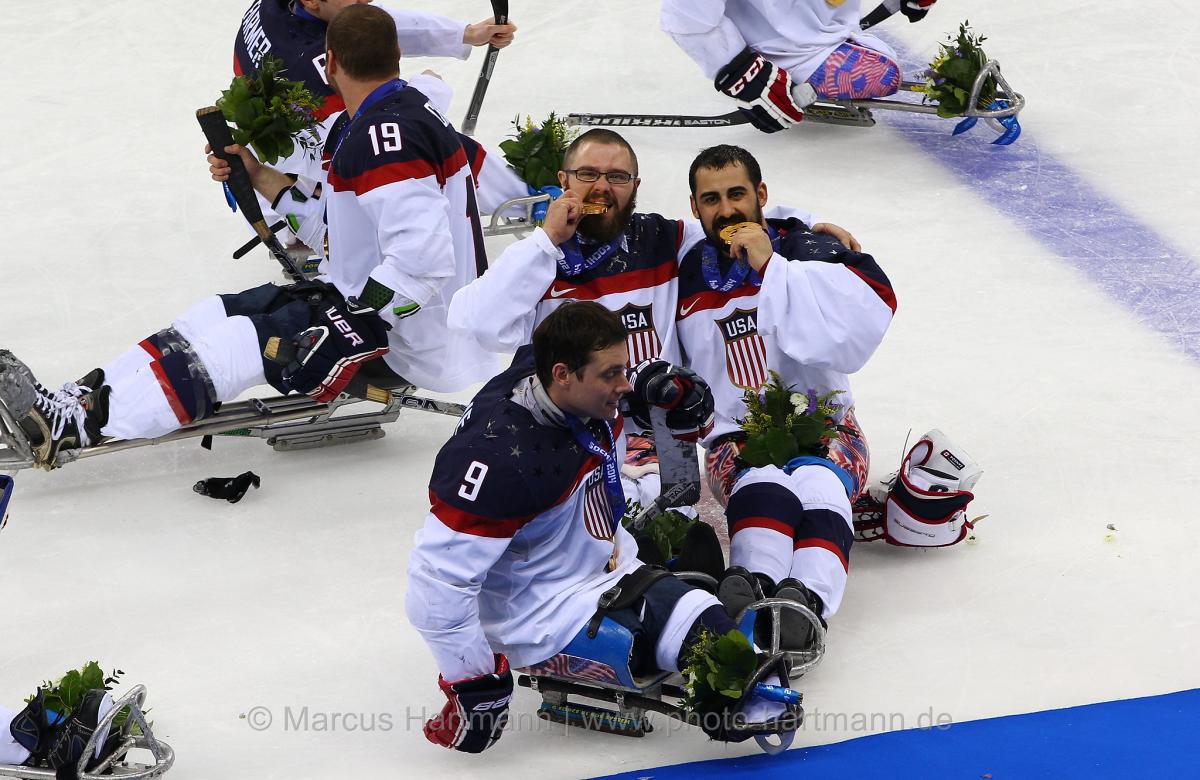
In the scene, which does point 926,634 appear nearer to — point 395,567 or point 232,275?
point 395,567

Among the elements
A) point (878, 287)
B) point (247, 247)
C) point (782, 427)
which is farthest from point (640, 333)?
point (247, 247)

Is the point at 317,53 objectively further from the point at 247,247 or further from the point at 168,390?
the point at 168,390

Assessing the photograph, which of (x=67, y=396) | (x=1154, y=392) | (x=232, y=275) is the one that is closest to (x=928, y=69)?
(x=1154, y=392)

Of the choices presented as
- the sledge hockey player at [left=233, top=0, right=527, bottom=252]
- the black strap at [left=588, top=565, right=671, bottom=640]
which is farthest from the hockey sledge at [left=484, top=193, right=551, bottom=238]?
the black strap at [left=588, top=565, right=671, bottom=640]

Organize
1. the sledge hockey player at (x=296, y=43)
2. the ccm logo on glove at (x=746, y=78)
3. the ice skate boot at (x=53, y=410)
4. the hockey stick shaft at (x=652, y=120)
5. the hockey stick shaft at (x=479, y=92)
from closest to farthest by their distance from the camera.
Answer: the ice skate boot at (x=53, y=410) → the sledge hockey player at (x=296, y=43) → the hockey stick shaft at (x=479, y=92) → the ccm logo on glove at (x=746, y=78) → the hockey stick shaft at (x=652, y=120)

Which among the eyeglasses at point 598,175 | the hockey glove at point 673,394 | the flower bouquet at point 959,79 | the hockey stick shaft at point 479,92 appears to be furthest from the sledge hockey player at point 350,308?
the flower bouquet at point 959,79

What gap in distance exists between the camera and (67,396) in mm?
4641

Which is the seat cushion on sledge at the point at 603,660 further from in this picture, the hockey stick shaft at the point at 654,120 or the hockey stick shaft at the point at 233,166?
the hockey stick shaft at the point at 654,120

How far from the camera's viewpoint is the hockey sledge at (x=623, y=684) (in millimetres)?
3637

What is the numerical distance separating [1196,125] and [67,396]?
4.54 metres

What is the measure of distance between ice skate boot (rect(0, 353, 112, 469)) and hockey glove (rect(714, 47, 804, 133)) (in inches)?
116

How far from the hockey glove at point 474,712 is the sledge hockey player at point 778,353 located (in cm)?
55

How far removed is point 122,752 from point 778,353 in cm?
183

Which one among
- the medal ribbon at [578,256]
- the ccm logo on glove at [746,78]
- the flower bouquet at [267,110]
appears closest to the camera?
the medal ribbon at [578,256]
